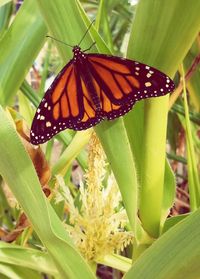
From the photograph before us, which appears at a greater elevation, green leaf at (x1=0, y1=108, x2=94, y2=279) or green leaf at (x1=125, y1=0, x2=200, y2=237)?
green leaf at (x1=125, y1=0, x2=200, y2=237)

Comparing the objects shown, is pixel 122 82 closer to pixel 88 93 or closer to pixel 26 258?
pixel 88 93

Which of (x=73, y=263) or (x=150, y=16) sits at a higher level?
(x=150, y=16)

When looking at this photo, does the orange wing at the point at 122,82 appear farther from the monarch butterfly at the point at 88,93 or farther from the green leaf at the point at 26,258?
the green leaf at the point at 26,258

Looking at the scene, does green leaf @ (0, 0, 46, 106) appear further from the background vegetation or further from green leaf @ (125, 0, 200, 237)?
green leaf @ (125, 0, 200, 237)

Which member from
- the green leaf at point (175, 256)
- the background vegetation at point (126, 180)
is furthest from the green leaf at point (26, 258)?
the green leaf at point (175, 256)

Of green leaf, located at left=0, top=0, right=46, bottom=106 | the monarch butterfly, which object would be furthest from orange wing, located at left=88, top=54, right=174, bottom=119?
green leaf, located at left=0, top=0, right=46, bottom=106

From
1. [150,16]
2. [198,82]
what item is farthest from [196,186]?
[198,82]

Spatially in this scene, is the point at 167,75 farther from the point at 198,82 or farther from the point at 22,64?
the point at 198,82

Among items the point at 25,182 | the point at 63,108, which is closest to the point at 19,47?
the point at 63,108
